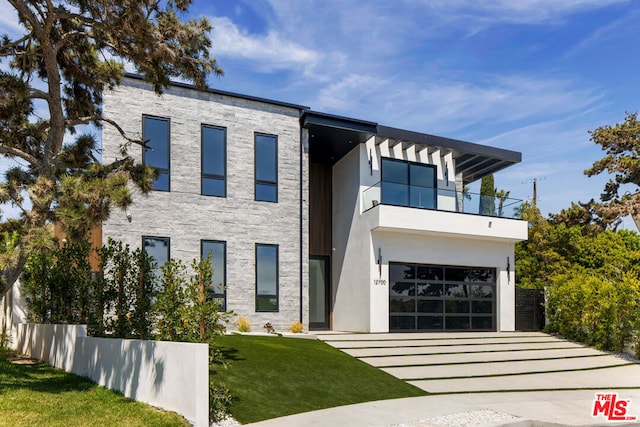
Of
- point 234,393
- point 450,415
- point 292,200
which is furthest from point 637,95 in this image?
point 234,393

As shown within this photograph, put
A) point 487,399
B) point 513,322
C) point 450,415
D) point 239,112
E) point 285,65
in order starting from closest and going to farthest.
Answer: point 450,415 < point 487,399 < point 285,65 < point 239,112 < point 513,322

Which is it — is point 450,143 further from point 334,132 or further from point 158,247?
point 158,247

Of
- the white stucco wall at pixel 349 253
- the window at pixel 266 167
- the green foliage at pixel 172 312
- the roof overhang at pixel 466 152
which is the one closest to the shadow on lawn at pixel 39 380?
the green foliage at pixel 172 312

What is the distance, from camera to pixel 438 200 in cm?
1947

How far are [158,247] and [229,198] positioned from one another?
107 inches

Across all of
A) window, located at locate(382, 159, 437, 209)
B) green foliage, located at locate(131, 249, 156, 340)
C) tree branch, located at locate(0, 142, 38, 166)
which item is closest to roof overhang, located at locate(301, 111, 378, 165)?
window, located at locate(382, 159, 437, 209)

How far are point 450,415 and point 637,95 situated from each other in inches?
730

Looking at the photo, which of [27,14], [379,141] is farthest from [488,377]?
[27,14]

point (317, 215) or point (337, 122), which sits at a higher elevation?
point (337, 122)

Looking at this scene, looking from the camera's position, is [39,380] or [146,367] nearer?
[146,367]

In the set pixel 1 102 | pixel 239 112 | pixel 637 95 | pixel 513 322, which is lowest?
pixel 513 322

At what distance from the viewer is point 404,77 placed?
14961mm

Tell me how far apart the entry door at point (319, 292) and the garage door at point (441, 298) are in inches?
117

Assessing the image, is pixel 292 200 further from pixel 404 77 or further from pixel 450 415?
pixel 450 415
